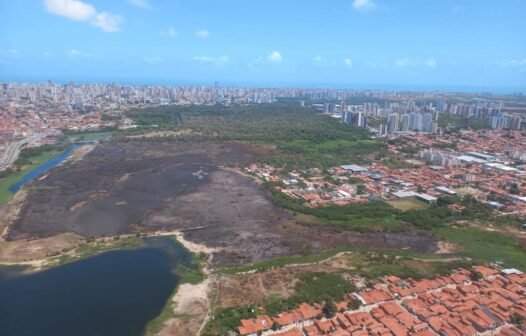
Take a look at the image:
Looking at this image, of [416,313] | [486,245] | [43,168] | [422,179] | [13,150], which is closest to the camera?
[416,313]

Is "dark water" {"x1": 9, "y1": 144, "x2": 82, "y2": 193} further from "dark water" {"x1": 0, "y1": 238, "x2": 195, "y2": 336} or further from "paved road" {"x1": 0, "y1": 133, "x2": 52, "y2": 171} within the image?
"dark water" {"x1": 0, "y1": 238, "x2": 195, "y2": 336}

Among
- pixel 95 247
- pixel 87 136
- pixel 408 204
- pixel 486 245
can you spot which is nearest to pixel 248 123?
pixel 87 136

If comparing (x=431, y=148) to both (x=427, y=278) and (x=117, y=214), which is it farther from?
(x=117, y=214)

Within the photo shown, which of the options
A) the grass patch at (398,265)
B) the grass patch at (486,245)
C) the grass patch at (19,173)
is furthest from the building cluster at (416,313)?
the grass patch at (19,173)

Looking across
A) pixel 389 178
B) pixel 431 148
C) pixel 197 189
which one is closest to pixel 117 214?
pixel 197 189

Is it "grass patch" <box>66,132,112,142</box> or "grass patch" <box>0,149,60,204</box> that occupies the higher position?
"grass patch" <box>66,132,112,142</box>

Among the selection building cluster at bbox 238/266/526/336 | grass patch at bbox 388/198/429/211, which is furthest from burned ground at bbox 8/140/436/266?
grass patch at bbox 388/198/429/211

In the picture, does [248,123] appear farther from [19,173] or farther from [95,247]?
[95,247]
